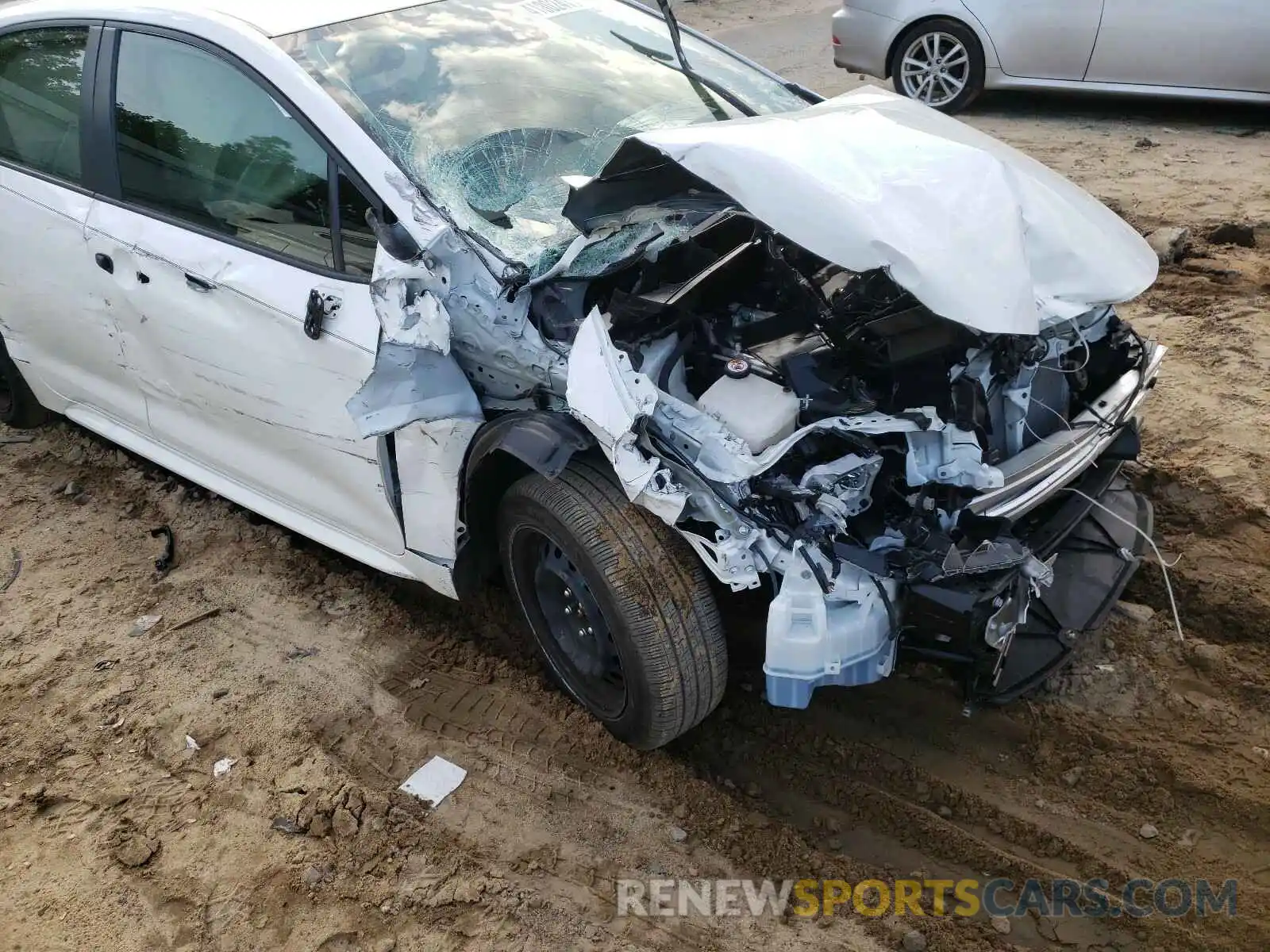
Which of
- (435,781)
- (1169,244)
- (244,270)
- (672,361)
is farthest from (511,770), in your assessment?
(1169,244)

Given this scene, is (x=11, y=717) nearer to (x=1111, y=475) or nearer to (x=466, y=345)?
(x=466, y=345)

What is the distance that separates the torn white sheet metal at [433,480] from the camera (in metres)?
2.61

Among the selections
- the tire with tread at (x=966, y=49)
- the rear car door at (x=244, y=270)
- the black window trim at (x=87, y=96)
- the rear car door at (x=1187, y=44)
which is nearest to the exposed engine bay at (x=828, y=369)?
the rear car door at (x=244, y=270)

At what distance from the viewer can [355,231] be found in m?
2.62

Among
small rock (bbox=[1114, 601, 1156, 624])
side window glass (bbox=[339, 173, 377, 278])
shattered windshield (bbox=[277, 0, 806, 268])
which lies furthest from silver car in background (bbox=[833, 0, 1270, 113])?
side window glass (bbox=[339, 173, 377, 278])

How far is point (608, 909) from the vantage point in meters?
2.35

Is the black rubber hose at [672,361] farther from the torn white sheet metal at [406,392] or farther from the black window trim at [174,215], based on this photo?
the black window trim at [174,215]

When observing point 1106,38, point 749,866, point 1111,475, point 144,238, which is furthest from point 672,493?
point 1106,38

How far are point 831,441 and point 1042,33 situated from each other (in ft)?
19.5

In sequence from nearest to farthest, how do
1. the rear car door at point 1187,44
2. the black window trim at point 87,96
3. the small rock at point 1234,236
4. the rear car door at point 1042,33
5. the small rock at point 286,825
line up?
the small rock at point 286,825 < the black window trim at point 87,96 < the small rock at point 1234,236 < the rear car door at point 1187,44 < the rear car door at point 1042,33

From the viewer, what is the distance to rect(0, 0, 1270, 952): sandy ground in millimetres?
2363

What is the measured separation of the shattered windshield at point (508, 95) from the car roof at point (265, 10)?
0.15 feet

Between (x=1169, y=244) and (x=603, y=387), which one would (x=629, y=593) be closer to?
(x=603, y=387)
